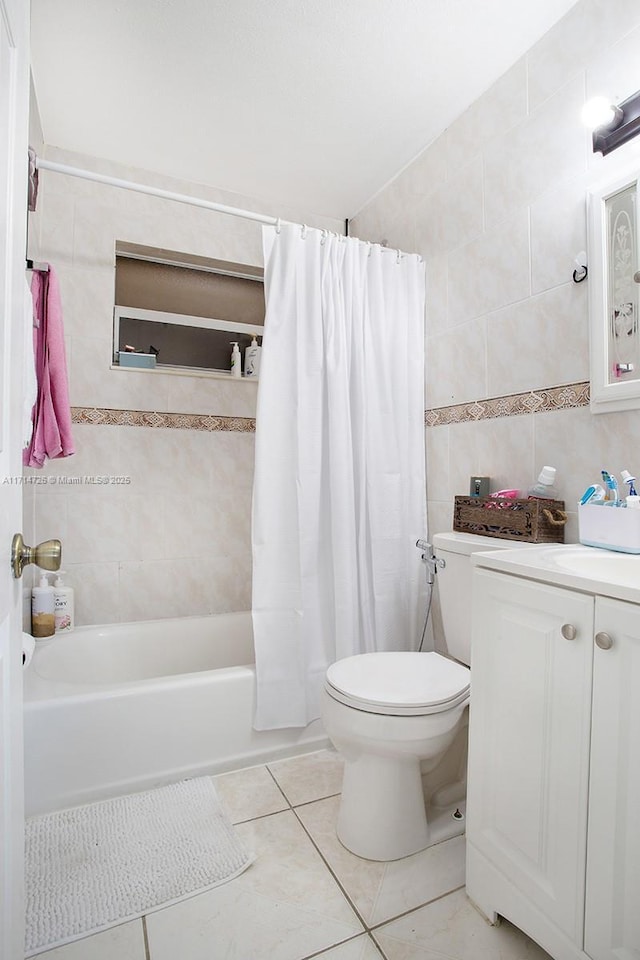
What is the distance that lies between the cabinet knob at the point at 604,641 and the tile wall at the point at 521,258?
25.9 inches

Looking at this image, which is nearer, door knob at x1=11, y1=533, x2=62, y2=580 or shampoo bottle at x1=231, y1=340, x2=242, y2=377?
door knob at x1=11, y1=533, x2=62, y2=580

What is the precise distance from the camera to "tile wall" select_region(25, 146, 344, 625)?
2232mm

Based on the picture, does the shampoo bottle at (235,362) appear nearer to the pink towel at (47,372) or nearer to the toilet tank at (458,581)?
the pink towel at (47,372)

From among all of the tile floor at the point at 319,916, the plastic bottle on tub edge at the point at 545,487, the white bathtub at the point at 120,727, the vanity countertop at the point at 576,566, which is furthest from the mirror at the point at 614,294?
the white bathtub at the point at 120,727

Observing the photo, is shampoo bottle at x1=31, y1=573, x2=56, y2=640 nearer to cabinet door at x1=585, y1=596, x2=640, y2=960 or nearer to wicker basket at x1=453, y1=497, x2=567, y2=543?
wicker basket at x1=453, y1=497, x2=567, y2=543

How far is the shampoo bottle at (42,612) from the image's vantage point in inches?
80.7

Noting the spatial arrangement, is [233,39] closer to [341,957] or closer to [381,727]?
[381,727]

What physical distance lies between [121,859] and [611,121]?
2.34m

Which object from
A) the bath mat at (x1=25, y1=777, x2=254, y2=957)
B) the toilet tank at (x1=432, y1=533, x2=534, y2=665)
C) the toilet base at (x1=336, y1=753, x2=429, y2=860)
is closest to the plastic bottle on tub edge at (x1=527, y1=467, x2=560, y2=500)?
the toilet tank at (x1=432, y1=533, x2=534, y2=665)

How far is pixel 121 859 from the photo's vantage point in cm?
140

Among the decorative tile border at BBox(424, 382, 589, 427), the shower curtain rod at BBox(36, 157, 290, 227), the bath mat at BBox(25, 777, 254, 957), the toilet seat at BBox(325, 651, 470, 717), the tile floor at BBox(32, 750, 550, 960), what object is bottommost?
the tile floor at BBox(32, 750, 550, 960)

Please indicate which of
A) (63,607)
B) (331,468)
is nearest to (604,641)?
(331,468)

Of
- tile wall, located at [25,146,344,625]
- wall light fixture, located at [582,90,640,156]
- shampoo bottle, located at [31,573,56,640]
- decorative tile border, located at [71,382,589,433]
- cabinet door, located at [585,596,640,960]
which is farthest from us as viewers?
tile wall, located at [25,146,344,625]

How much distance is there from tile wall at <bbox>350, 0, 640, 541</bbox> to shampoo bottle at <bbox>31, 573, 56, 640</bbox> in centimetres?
156
